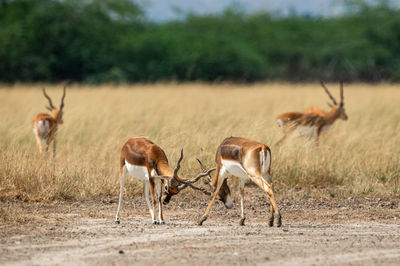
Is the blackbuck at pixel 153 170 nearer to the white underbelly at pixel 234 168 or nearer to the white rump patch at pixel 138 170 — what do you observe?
the white rump patch at pixel 138 170

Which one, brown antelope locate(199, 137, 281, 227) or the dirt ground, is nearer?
the dirt ground

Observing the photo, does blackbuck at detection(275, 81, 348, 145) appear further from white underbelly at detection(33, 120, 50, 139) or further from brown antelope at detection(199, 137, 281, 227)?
brown antelope at detection(199, 137, 281, 227)

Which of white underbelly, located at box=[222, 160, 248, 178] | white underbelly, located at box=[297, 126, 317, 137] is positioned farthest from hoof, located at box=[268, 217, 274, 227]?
white underbelly, located at box=[297, 126, 317, 137]

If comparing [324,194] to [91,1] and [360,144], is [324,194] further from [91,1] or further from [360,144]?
[91,1]

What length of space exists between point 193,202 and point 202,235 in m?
2.26

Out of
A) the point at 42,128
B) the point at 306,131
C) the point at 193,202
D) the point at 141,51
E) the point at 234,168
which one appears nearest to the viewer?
the point at 234,168

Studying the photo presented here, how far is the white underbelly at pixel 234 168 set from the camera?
24.7ft

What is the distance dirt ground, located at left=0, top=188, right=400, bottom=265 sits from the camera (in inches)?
239

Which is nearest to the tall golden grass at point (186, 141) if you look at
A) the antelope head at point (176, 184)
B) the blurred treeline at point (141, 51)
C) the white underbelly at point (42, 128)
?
the white underbelly at point (42, 128)

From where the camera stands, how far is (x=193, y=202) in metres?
9.30

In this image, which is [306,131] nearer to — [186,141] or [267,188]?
[186,141]

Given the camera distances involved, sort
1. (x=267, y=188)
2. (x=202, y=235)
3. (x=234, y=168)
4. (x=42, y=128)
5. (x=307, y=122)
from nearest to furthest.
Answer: (x=202, y=235)
(x=267, y=188)
(x=234, y=168)
(x=42, y=128)
(x=307, y=122)

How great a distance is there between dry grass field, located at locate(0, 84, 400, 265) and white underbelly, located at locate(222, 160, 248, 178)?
1.98ft

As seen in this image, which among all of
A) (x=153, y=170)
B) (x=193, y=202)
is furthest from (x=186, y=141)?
(x=153, y=170)
